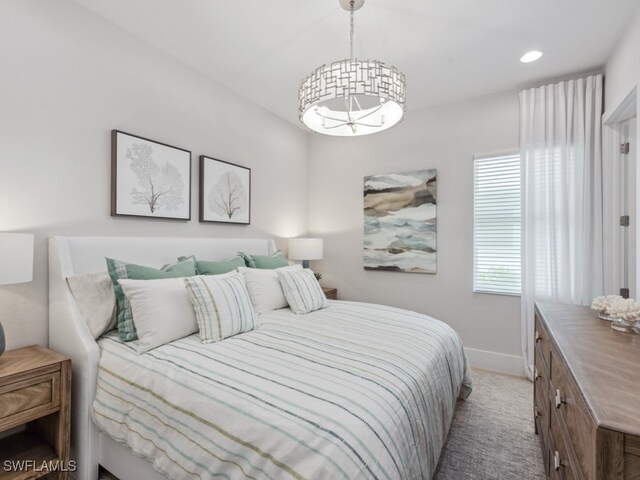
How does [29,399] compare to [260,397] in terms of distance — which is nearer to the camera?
[260,397]

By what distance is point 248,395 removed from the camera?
48.8 inches

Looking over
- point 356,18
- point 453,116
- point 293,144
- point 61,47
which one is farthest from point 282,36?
point 453,116

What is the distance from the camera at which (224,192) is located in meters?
3.13

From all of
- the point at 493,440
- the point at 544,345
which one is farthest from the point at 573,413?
the point at 493,440

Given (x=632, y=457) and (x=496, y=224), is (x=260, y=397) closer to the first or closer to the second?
(x=632, y=457)

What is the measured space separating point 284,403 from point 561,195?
297 centimetres

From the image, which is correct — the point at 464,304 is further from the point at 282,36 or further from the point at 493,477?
the point at 282,36

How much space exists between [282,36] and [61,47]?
1412 mm

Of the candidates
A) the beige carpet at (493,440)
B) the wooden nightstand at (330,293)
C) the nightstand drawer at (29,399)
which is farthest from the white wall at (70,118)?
the wooden nightstand at (330,293)

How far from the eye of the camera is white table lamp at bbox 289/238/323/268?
12.2 ft

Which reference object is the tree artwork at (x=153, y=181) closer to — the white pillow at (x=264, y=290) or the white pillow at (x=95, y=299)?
the white pillow at (x=95, y=299)

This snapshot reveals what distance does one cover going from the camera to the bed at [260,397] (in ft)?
3.52

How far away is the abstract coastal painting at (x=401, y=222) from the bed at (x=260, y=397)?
145 cm

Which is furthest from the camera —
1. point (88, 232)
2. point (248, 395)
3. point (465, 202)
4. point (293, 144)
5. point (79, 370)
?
point (293, 144)
